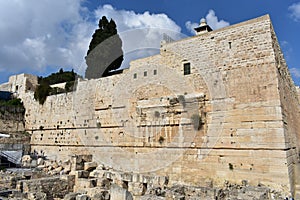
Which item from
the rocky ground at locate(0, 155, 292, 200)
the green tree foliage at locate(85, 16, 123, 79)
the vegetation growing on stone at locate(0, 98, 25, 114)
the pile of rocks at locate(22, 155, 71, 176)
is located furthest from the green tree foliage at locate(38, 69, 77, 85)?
the rocky ground at locate(0, 155, 292, 200)

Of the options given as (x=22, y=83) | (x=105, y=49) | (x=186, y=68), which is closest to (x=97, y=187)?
(x=186, y=68)

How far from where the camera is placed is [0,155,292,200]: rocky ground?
22.6ft

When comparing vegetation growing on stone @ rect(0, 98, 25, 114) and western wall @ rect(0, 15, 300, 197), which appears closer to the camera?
western wall @ rect(0, 15, 300, 197)

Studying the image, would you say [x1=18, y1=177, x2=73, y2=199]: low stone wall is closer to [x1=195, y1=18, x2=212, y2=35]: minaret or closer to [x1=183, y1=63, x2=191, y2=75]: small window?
[x1=183, y1=63, x2=191, y2=75]: small window

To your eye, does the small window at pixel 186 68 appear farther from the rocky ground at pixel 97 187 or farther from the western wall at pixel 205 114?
the rocky ground at pixel 97 187

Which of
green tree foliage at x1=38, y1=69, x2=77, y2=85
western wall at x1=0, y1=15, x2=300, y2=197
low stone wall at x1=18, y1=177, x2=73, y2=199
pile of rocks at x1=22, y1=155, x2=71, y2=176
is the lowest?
low stone wall at x1=18, y1=177, x2=73, y2=199

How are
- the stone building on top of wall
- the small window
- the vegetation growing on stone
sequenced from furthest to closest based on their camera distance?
the stone building on top of wall, the vegetation growing on stone, the small window

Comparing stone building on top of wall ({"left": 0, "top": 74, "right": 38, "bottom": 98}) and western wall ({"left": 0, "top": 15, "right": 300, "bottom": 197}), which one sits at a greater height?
stone building on top of wall ({"left": 0, "top": 74, "right": 38, "bottom": 98})

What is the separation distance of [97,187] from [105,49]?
1260 centimetres

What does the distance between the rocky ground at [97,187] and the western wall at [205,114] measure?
0.77 meters

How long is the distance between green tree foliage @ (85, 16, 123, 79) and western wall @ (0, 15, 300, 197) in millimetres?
5487

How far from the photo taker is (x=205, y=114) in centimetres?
945

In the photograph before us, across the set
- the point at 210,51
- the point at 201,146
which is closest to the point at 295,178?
the point at 201,146

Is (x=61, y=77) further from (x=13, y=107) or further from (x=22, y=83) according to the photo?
(x=13, y=107)
